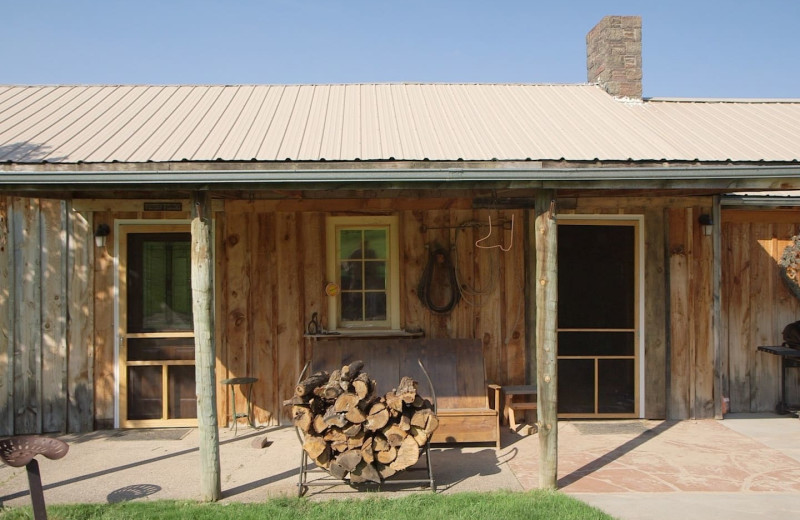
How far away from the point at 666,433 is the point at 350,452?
3.67 m

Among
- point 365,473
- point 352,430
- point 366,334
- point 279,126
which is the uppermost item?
point 279,126

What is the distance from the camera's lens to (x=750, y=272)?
26.6ft

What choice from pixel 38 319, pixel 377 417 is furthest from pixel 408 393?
pixel 38 319

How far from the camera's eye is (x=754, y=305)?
319 inches

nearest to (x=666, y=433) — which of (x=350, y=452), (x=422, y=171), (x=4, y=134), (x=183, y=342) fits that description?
(x=350, y=452)

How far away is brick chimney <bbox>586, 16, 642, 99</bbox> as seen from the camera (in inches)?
343

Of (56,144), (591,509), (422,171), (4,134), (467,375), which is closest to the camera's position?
(591,509)

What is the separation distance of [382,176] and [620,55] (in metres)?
5.20

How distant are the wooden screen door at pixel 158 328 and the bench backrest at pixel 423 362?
1.59 meters

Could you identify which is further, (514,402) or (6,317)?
(514,402)

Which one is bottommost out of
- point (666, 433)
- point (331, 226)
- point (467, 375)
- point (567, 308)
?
point (666, 433)

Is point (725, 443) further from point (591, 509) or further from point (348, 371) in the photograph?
point (348, 371)

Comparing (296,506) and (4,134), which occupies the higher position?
(4,134)

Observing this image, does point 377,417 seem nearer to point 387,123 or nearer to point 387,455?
point 387,455
